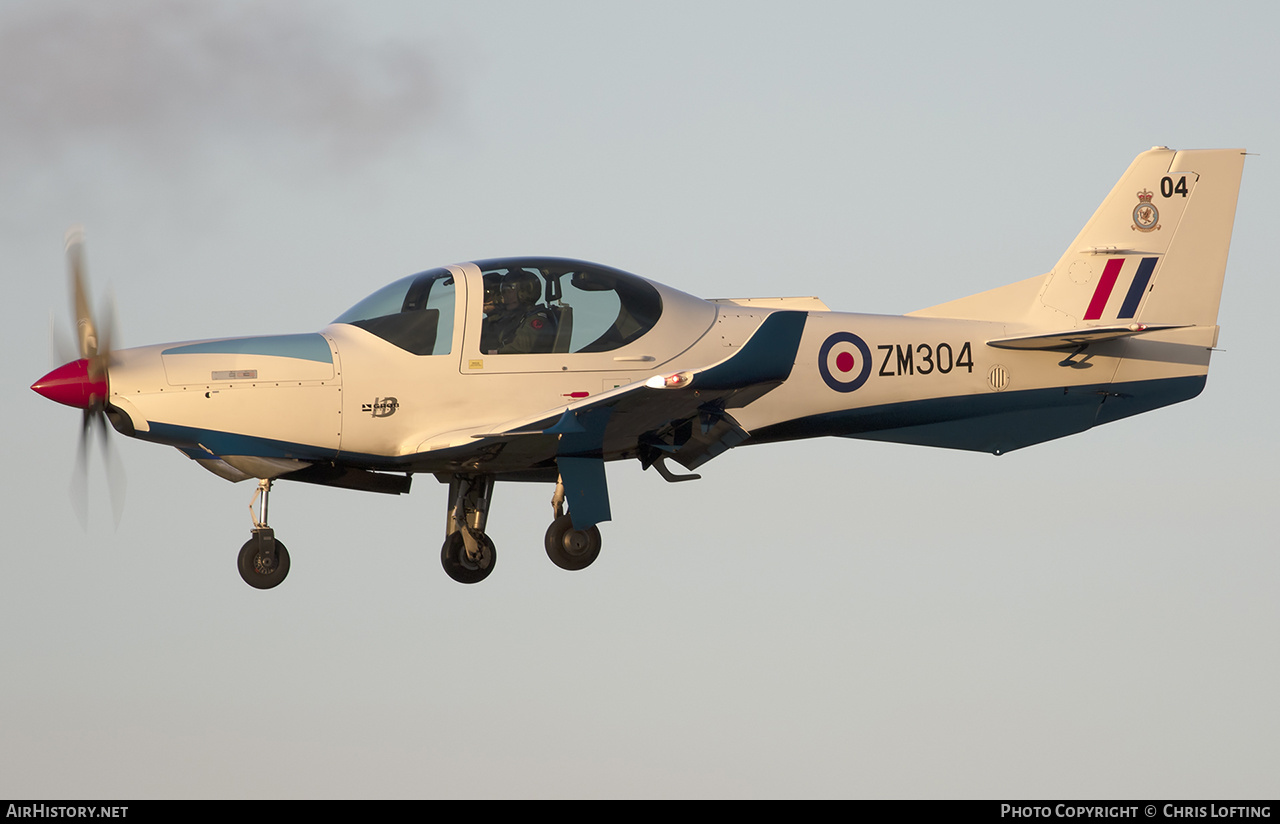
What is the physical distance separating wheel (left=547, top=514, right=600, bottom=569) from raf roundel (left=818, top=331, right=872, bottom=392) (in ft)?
9.85

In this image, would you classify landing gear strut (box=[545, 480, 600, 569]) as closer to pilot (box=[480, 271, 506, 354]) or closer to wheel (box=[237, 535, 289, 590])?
pilot (box=[480, 271, 506, 354])

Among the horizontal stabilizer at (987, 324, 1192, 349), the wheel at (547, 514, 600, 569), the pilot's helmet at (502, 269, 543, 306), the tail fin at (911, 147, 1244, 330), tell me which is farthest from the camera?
the tail fin at (911, 147, 1244, 330)

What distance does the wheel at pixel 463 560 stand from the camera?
17.7 metres

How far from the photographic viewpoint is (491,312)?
1617cm

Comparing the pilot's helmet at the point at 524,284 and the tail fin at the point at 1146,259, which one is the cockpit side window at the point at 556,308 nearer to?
the pilot's helmet at the point at 524,284

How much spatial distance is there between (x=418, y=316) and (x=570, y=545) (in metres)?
2.83

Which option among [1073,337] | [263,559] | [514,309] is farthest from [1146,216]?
[263,559]

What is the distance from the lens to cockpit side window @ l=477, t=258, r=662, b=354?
16188 mm

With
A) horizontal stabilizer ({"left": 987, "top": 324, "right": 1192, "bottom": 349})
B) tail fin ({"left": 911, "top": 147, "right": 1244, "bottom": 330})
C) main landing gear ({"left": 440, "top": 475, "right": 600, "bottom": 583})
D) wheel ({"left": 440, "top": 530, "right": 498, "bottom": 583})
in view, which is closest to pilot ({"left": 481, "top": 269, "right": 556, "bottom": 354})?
main landing gear ({"left": 440, "top": 475, "right": 600, "bottom": 583})

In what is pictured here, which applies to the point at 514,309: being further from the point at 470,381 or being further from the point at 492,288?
the point at 470,381

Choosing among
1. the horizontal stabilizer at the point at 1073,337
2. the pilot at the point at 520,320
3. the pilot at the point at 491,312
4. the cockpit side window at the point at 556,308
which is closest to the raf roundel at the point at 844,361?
the horizontal stabilizer at the point at 1073,337

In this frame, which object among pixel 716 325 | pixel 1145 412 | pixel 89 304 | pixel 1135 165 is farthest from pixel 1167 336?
pixel 89 304

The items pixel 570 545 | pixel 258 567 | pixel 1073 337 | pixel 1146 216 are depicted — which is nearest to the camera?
pixel 258 567

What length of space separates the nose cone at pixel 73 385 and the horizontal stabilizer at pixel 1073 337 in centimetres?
929
